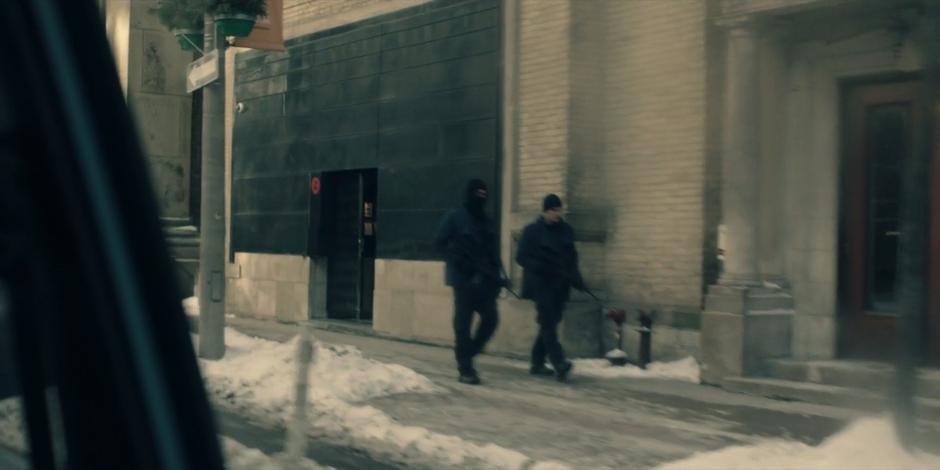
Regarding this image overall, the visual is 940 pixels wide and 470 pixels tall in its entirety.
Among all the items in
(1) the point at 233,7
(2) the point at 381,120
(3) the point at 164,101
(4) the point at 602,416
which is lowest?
(4) the point at 602,416

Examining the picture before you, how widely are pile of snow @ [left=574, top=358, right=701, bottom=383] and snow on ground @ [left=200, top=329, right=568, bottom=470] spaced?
2048 mm

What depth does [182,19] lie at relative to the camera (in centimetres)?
1137

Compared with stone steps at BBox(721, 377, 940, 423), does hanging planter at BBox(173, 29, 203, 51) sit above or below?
above

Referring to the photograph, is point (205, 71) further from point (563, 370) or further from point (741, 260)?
point (741, 260)

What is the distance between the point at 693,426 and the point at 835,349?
2827mm

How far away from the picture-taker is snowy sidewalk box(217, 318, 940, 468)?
290 inches

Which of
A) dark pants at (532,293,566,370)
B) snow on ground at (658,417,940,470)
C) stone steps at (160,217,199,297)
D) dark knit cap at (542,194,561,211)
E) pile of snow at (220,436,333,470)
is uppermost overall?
dark knit cap at (542,194,561,211)

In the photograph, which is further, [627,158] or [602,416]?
[627,158]

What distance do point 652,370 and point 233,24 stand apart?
212 inches

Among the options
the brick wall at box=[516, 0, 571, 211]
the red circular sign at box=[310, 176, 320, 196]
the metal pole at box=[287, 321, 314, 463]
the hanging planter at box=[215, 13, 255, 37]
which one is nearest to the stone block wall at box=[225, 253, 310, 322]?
the red circular sign at box=[310, 176, 320, 196]

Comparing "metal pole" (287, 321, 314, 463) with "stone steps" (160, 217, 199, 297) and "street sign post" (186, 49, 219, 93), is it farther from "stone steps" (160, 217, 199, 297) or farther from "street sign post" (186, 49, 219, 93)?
"stone steps" (160, 217, 199, 297)

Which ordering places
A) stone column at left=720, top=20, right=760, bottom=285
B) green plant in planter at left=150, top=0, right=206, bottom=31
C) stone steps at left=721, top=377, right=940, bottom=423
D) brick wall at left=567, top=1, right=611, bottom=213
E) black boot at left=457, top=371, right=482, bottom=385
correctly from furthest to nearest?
brick wall at left=567, top=1, right=611, bottom=213
green plant in planter at left=150, top=0, right=206, bottom=31
stone column at left=720, top=20, right=760, bottom=285
black boot at left=457, top=371, right=482, bottom=385
stone steps at left=721, top=377, right=940, bottom=423

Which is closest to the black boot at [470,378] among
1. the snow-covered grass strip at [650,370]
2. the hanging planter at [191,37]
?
the snow-covered grass strip at [650,370]

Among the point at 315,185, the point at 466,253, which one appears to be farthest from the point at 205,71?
the point at 315,185
